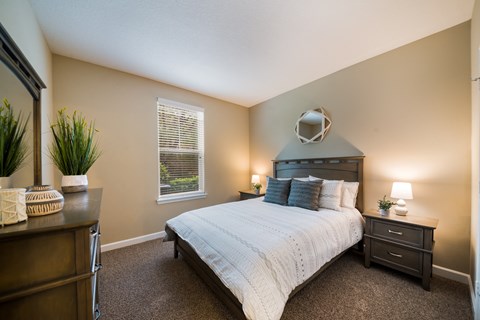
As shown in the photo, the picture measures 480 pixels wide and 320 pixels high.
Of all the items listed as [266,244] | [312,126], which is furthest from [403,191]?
[266,244]

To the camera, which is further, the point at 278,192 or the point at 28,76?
the point at 278,192

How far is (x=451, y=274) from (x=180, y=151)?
4.03 m

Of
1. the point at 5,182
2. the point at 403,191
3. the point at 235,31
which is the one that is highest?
the point at 235,31

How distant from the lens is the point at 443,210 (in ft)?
6.70

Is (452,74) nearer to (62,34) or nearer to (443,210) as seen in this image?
(443,210)

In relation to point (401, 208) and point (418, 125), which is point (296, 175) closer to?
point (401, 208)

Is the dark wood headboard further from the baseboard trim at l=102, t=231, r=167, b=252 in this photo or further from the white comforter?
the baseboard trim at l=102, t=231, r=167, b=252

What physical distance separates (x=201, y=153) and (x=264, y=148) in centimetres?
143

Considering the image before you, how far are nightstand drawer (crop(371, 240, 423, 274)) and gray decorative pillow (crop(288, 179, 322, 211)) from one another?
80 centimetres

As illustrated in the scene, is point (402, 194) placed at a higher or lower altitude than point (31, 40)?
lower

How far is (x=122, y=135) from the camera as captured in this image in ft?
9.33

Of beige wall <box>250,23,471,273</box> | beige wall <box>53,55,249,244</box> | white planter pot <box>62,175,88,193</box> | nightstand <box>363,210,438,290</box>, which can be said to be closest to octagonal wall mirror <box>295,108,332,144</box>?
beige wall <box>250,23,471,273</box>

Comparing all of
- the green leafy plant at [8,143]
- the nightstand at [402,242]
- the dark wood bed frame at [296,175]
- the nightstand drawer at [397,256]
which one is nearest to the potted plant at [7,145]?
the green leafy plant at [8,143]

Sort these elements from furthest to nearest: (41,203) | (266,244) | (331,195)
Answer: (331,195) → (266,244) → (41,203)
